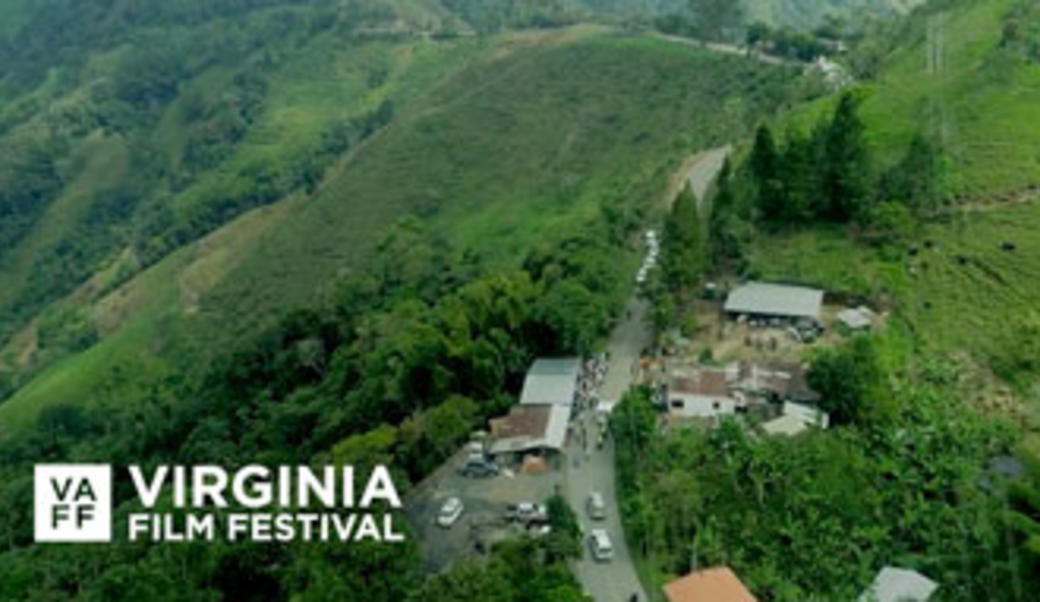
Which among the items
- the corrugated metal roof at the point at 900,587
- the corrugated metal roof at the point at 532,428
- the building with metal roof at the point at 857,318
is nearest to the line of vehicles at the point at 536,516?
the corrugated metal roof at the point at 532,428

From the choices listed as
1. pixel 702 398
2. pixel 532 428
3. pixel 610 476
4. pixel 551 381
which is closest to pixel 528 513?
pixel 610 476

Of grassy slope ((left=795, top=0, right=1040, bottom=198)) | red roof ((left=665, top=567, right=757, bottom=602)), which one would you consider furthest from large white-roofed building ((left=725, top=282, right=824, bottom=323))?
red roof ((left=665, top=567, right=757, bottom=602))

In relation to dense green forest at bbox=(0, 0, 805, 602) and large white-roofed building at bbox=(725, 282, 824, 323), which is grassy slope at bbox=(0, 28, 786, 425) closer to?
dense green forest at bbox=(0, 0, 805, 602)

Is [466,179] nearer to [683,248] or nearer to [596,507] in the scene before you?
[683,248]

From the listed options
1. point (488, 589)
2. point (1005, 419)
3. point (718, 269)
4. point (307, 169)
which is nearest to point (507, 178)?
point (307, 169)

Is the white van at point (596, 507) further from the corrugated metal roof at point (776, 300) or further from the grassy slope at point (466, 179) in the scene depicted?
the grassy slope at point (466, 179)
